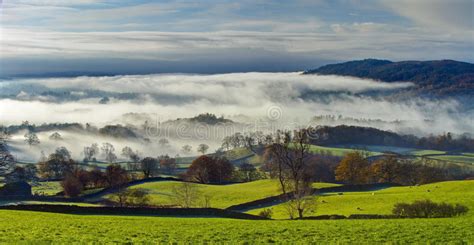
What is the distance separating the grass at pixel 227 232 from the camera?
24.9m

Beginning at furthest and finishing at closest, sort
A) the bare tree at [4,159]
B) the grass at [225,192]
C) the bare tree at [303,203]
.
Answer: the grass at [225,192]
the bare tree at [4,159]
the bare tree at [303,203]

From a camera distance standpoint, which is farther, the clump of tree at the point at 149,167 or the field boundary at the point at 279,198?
the clump of tree at the point at 149,167

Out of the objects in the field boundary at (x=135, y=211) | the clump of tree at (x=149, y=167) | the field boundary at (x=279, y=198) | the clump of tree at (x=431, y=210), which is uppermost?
the clump of tree at (x=149, y=167)

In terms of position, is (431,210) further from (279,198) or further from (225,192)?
(225,192)

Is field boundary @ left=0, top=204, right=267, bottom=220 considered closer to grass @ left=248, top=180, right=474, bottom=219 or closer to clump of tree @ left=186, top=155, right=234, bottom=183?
grass @ left=248, top=180, right=474, bottom=219

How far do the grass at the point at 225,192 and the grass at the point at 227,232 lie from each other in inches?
1390

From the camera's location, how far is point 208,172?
105m

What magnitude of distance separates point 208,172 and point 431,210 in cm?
6888

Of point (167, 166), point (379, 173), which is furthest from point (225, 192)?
point (167, 166)

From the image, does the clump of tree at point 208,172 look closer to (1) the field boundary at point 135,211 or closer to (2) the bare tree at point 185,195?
(2) the bare tree at point 185,195

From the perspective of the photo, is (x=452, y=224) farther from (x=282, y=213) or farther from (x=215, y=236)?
(x=282, y=213)

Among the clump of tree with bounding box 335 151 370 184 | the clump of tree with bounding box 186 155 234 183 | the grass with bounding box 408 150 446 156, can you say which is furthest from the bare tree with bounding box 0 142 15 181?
the grass with bounding box 408 150 446 156

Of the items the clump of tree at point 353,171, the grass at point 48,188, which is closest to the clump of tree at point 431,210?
the clump of tree at point 353,171

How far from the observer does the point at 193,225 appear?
32.1 metres
